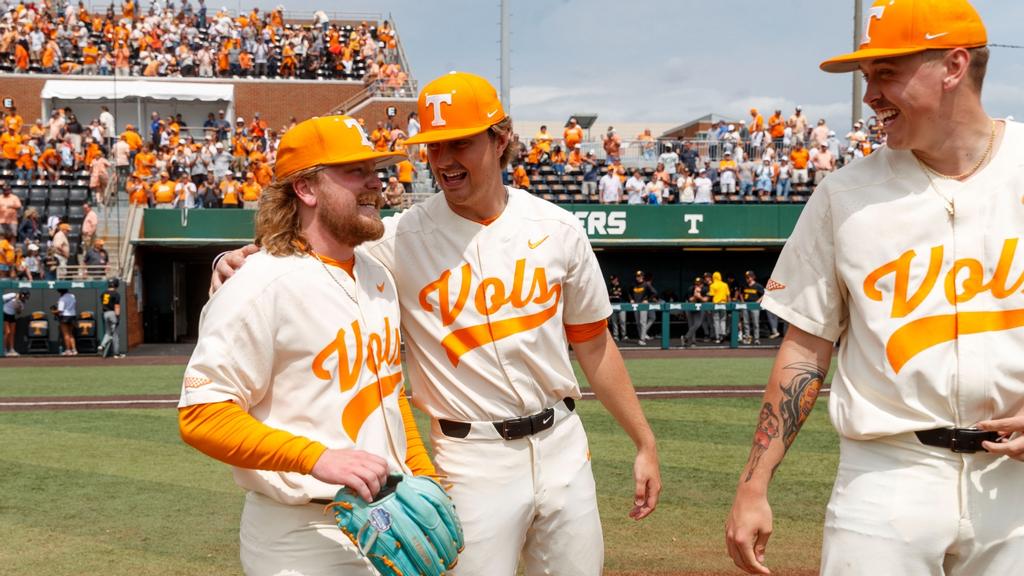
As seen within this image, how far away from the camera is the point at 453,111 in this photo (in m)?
3.34

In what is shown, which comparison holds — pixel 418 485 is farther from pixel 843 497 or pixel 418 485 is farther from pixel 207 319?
pixel 843 497

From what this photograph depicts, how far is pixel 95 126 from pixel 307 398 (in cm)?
2533

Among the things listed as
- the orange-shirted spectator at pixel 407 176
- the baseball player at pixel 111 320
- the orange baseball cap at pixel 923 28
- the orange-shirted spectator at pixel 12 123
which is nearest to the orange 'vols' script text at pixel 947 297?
the orange baseball cap at pixel 923 28

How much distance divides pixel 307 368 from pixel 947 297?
1775 mm

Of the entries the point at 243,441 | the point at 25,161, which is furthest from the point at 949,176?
the point at 25,161

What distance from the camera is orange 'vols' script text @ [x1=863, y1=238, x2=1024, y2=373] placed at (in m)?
2.53

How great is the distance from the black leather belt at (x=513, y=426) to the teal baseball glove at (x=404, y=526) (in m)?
0.51

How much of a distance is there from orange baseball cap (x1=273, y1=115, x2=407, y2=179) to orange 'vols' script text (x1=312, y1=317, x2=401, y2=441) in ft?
1.68

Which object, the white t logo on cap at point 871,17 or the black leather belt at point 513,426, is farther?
the black leather belt at point 513,426

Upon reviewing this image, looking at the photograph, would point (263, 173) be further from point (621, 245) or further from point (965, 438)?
point (965, 438)

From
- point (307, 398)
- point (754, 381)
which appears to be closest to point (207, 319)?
point (307, 398)

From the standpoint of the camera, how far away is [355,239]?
3.06 meters

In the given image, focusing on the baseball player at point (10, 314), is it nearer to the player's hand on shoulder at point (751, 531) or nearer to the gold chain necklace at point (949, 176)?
the player's hand on shoulder at point (751, 531)

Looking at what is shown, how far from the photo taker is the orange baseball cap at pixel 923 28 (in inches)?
99.6
